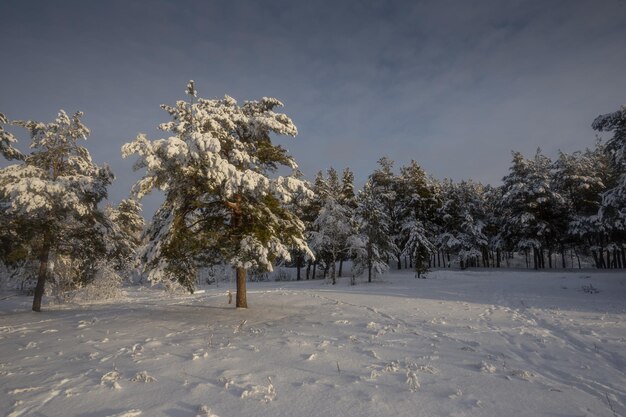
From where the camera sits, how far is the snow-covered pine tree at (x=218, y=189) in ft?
38.7

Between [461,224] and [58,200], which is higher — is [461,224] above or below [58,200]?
above

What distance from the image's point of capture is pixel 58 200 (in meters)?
17.8

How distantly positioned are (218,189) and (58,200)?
10032mm

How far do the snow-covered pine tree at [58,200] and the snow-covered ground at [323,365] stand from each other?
226 inches

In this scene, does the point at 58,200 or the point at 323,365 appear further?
the point at 58,200

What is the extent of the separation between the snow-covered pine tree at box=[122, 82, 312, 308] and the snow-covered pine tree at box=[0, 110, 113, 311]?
6684 mm

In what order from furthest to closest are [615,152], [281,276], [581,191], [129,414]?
[281,276]
[581,191]
[615,152]
[129,414]

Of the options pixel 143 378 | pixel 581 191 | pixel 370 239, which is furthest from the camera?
pixel 581 191

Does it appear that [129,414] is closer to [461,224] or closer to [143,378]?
[143,378]

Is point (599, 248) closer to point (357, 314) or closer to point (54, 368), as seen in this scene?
point (357, 314)

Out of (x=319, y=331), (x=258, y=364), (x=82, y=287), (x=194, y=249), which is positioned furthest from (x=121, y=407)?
(x=82, y=287)

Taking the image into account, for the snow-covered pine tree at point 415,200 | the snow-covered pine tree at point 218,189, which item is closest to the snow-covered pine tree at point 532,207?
the snow-covered pine tree at point 415,200

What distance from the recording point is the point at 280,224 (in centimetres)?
1477

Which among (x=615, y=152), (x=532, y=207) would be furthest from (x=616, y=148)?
(x=532, y=207)
